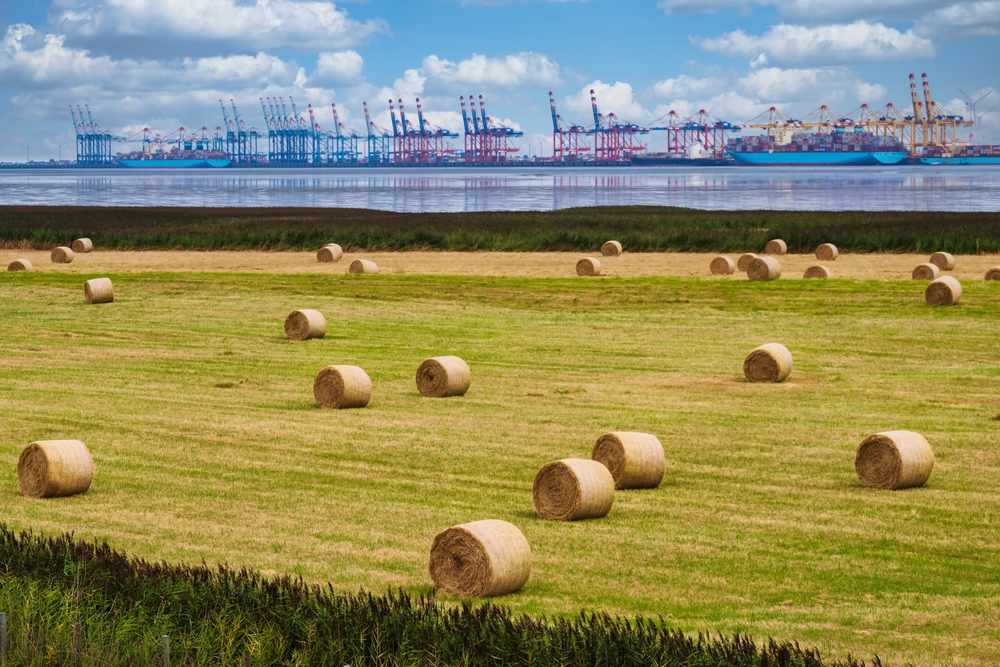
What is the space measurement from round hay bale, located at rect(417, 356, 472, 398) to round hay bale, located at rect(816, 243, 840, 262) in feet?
109

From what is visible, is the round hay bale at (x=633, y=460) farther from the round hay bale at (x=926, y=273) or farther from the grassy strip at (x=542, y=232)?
the grassy strip at (x=542, y=232)

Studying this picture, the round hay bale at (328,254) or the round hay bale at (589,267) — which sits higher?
the round hay bale at (328,254)

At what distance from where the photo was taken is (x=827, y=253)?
2156 inches

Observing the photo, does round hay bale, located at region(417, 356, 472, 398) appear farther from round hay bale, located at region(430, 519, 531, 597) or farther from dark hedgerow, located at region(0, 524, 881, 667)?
dark hedgerow, located at region(0, 524, 881, 667)

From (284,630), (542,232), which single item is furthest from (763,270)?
(284,630)

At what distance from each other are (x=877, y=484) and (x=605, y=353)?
14889 millimetres

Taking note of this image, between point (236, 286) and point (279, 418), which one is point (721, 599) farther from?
point (236, 286)

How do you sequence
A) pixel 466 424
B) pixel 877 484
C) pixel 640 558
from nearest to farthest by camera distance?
1. pixel 640 558
2. pixel 877 484
3. pixel 466 424

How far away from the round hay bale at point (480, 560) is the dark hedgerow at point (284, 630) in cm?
84

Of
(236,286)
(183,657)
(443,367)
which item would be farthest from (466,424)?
(236,286)

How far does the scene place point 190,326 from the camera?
119ft

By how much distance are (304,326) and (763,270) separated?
1804 centimetres

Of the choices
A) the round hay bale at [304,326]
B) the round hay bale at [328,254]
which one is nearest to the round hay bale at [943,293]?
the round hay bale at [304,326]

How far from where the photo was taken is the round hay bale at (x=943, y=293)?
1451 inches
